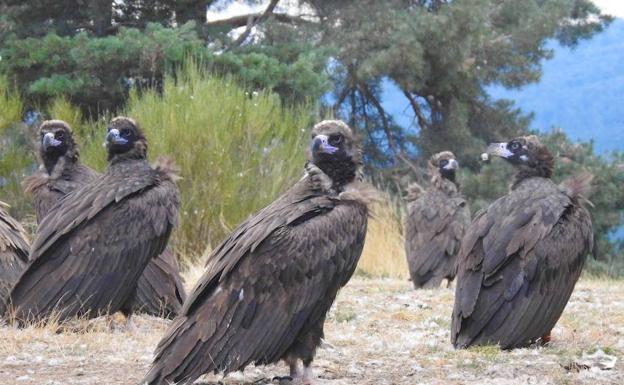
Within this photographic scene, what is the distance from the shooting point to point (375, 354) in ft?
22.8

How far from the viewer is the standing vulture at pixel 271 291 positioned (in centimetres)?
563

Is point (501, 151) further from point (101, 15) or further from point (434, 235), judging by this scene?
point (101, 15)

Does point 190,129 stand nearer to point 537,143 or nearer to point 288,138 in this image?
point 288,138

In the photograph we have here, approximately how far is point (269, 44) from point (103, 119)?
4.54 metres

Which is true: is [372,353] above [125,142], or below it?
below

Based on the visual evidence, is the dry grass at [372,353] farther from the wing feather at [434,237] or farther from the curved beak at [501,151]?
the wing feather at [434,237]

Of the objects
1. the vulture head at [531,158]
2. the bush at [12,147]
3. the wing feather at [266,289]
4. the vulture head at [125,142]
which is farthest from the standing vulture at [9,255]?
the bush at [12,147]

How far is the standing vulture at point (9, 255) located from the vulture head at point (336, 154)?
324 centimetres

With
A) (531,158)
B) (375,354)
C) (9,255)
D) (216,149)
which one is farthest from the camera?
(216,149)

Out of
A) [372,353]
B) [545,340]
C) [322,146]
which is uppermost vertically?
[322,146]

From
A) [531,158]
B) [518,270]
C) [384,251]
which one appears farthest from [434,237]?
[518,270]

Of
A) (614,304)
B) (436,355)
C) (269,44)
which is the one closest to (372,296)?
(614,304)

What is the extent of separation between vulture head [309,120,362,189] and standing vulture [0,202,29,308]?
3245 mm

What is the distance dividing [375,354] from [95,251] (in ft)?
7.09
